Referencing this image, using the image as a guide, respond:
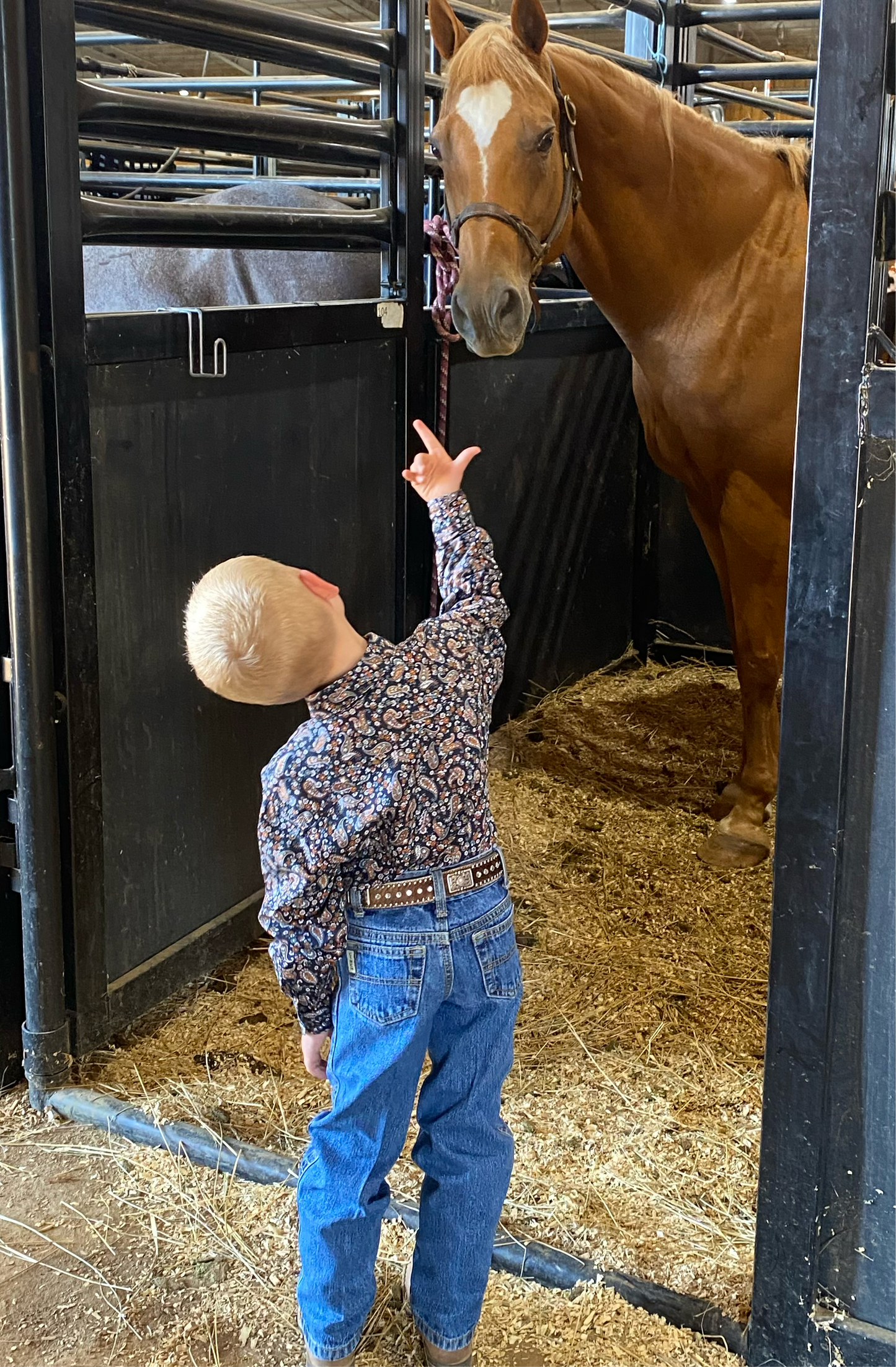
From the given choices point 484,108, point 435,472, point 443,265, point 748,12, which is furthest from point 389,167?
point 748,12

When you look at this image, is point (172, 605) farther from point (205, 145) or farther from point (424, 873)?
point (424, 873)

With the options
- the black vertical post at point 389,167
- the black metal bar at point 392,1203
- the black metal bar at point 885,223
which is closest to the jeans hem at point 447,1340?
the black metal bar at point 392,1203

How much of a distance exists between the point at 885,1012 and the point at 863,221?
2.60ft

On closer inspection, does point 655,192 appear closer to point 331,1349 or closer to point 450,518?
point 450,518

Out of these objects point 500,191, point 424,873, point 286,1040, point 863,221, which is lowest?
point 286,1040

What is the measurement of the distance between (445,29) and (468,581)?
177 centimetres

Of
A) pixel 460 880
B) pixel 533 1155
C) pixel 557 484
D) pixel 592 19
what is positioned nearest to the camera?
pixel 460 880

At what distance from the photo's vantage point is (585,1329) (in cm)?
155

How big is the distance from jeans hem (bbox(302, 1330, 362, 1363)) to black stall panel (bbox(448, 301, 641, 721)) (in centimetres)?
234

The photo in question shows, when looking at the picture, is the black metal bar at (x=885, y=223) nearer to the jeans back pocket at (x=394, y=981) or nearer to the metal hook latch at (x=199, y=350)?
the jeans back pocket at (x=394, y=981)

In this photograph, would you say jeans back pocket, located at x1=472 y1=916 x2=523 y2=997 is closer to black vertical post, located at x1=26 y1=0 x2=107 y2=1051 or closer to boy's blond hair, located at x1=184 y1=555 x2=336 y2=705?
boy's blond hair, located at x1=184 y1=555 x2=336 y2=705

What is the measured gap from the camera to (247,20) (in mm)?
2293

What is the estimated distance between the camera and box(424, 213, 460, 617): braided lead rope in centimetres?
273

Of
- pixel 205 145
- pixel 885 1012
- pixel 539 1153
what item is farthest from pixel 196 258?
pixel 885 1012
